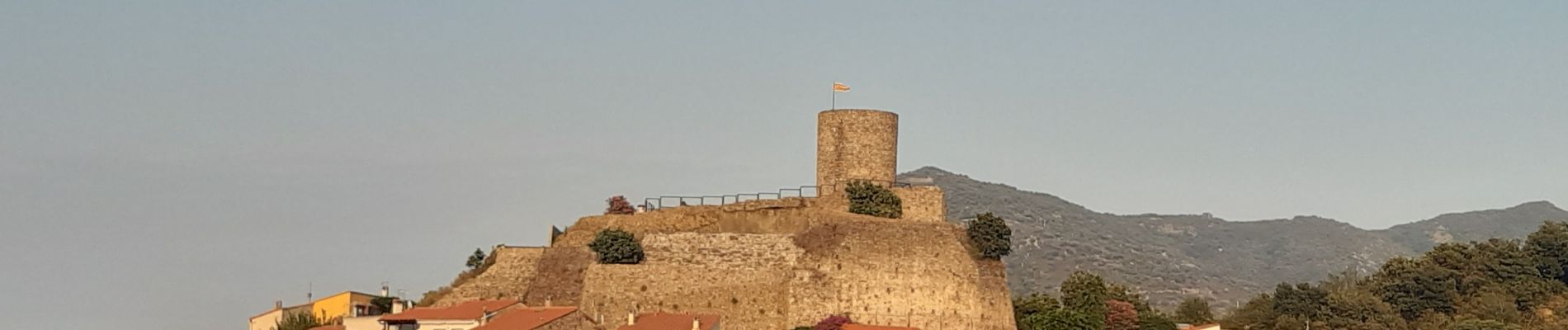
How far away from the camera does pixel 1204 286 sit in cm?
19412

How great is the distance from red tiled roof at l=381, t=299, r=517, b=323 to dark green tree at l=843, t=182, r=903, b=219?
920 centimetres

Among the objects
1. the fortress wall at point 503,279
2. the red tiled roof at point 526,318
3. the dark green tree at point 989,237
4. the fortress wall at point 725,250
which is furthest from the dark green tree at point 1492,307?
the red tiled roof at point 526,318

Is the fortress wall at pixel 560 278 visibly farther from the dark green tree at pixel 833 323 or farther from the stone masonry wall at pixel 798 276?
the dark green tree at pixel 833 323

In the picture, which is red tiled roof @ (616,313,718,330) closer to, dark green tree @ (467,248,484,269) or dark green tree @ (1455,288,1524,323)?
dark green tree @ (467,248,484,269)

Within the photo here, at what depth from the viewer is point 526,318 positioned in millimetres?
49625

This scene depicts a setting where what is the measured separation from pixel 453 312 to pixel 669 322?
588 cm

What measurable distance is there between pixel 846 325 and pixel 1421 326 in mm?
34916

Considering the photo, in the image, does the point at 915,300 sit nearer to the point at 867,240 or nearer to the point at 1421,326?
the point at 867,240

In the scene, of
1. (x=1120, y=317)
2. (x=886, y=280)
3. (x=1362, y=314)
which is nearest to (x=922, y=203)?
(x=886, y=280)

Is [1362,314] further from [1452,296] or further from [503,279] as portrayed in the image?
[503,279]

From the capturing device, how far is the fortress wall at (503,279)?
5466cm

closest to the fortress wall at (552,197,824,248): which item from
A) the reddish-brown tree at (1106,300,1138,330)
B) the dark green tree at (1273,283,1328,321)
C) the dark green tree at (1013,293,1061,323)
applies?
the dark green tree at (1013,293,1061,323)

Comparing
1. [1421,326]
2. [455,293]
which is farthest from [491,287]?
[1421,326]

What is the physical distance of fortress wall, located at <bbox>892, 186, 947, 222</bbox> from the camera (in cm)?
5447
